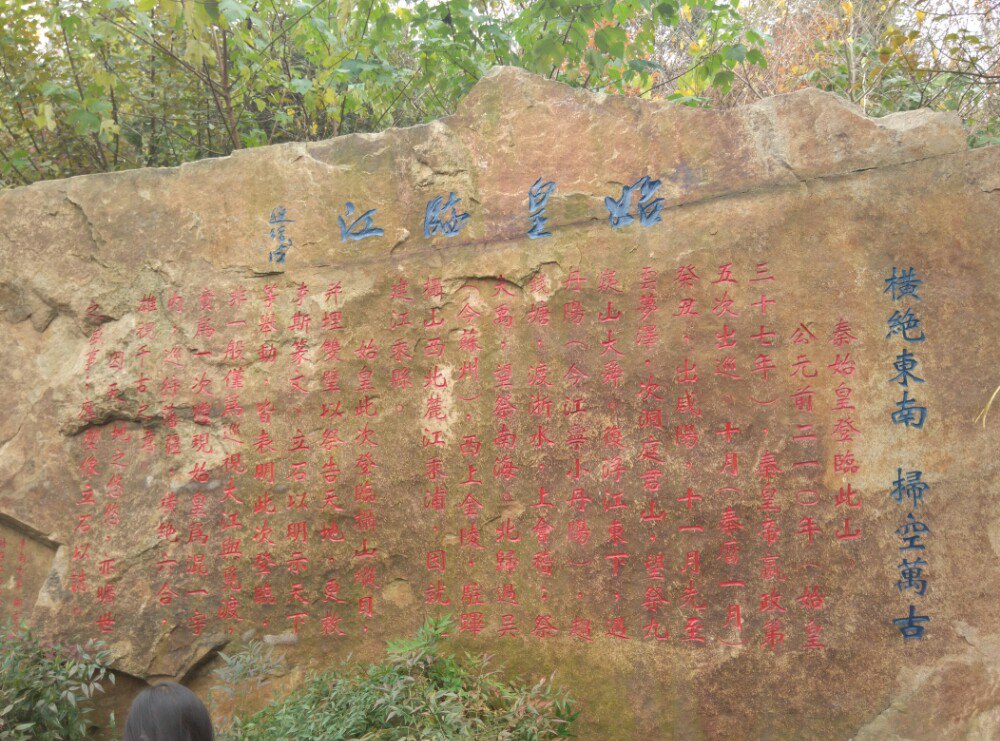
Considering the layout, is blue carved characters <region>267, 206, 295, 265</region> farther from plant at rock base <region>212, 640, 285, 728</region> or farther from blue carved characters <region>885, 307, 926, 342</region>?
blue carved characters <region>885, 307, 926, 342</region>

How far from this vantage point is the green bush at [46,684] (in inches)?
108

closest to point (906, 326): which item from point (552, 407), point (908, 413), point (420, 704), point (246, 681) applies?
point (908, 413)

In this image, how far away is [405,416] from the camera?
10.1 ft

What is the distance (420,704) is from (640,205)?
1.83 m

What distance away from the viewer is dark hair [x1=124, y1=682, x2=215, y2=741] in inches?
68.4

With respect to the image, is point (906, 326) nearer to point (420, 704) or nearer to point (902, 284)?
point (902, 284)

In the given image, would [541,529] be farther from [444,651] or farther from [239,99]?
[239,99]

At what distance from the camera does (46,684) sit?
284 centimetres

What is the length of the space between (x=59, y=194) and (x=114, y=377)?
83 centimetres

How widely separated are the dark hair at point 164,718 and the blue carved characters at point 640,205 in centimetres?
203

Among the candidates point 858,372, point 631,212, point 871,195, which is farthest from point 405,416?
point 871,195

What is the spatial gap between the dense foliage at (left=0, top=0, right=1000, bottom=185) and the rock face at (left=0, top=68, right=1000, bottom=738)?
110cm

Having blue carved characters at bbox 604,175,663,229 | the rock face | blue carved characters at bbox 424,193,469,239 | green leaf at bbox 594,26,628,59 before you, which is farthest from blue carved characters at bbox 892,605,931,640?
green leaf at bbox 594,26,628,59

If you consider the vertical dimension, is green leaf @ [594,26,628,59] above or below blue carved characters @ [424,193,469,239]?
above
